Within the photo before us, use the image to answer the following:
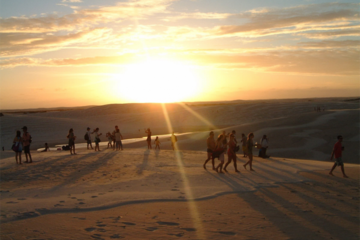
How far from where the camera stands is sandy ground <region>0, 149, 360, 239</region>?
6480 mm

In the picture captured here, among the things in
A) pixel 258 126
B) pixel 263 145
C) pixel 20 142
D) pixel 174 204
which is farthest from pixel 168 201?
pixel 258 126

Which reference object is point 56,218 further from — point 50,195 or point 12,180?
point 12,180

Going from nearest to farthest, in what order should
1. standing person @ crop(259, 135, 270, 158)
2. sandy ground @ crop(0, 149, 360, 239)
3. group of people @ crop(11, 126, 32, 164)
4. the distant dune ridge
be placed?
sandy ground @ crop(0, 149, 360, 239) < group of people @ crop(11, 126, 32, 164) < standing person @ crop(259, 135, 270, 158) < the distant dune ridge

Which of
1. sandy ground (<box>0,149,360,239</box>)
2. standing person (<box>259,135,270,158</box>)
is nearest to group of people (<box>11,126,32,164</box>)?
sandy ground (<box>0,149,360,239</box>)

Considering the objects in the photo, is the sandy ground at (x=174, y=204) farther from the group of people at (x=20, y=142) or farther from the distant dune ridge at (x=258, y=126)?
→ the distant dune ridge at (x=258, y=126)

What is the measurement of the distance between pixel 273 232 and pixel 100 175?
7.42 meters

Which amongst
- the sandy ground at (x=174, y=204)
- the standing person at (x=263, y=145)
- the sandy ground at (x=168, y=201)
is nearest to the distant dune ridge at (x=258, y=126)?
the standing person at (x=263, y=145)

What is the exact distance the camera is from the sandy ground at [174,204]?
6480 millimetres

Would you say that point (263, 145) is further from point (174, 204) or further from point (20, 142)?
point (20, 142)

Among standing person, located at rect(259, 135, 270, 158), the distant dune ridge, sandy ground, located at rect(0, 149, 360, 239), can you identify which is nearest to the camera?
sandy ground, located at rect(0, 149, 360, 239)

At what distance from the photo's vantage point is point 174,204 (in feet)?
27.4

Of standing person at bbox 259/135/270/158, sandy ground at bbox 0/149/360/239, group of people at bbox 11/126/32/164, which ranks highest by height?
group of people at bbox 11/126/32/164

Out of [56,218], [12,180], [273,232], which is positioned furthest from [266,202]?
[12,180]

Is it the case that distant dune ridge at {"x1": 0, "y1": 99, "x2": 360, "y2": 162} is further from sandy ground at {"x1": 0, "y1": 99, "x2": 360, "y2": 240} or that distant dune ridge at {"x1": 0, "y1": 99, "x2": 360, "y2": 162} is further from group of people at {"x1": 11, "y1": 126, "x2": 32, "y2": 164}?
group of people at {"x1": 11, "y1": 126, "x2": 32, "y2": 164}
